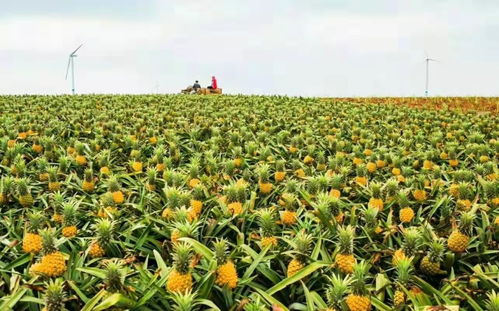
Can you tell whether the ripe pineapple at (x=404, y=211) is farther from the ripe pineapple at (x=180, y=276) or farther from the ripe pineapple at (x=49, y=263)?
the ripe pineapple at (x=49, y=263)

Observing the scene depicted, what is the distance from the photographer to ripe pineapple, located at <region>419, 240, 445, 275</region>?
10.7 ft

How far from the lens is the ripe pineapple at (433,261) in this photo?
328cm

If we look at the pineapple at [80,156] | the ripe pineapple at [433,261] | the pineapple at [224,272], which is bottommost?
the ripe pineapple at [433,261]

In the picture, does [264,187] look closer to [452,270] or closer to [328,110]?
[452,270]

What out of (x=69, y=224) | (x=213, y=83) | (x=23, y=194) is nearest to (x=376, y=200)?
(x=69, y=224)

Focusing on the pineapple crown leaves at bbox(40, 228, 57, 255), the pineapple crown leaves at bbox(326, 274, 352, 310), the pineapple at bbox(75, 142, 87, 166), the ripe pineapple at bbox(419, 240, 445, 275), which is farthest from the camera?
the pineapple at bbox(75, 142, 87, 166)

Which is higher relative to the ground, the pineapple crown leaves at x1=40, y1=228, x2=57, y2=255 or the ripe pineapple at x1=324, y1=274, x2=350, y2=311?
the pineapple crown leaves at x1=40, y1=228, x2=57, y2=255

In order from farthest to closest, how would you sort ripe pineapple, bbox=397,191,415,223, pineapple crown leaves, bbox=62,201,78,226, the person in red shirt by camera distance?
the person in red shirt < ripe pineapple, bbox=397,191,415,223 < pineapple crown leaves, bbox=62,201,78,226

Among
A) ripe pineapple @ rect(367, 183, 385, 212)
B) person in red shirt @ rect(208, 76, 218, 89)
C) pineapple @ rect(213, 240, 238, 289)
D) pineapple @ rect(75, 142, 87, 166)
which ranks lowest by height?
pineapple @ rect(213, 240, 238, 289)

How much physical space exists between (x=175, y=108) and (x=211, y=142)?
5.72m

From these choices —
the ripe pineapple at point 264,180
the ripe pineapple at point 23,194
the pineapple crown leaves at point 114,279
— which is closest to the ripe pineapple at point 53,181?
the ripe pineapple at point 23,194

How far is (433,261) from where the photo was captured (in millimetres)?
3297

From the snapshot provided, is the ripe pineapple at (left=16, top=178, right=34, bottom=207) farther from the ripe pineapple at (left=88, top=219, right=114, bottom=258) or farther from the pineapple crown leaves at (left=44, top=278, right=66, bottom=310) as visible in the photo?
the pineapple crown leaves at (left=44, top=278, right=66, bottom=310)

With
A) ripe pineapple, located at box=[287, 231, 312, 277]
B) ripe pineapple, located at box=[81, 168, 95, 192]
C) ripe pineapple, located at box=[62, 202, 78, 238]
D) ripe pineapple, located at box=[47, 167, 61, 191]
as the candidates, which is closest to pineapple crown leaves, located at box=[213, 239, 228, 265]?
ripe pineapple, located at box=[287, 231, 312, 277]
